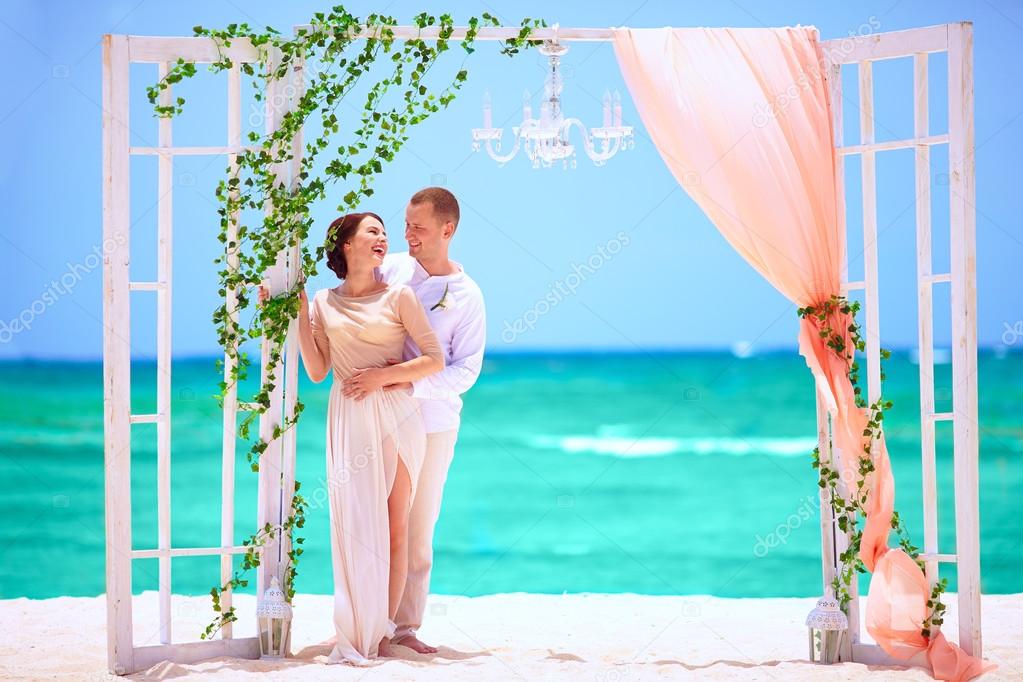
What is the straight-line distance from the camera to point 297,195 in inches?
174

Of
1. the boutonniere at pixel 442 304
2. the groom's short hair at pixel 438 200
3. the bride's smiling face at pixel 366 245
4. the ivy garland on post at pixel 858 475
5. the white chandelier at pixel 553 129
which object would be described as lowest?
the ivy garland on post at pixel 858 475

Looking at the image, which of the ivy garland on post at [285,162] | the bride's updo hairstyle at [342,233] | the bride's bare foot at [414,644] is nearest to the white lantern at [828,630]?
the bride's bare foot at [414,644]

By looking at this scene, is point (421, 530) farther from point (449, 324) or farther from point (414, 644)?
point (449, 324)

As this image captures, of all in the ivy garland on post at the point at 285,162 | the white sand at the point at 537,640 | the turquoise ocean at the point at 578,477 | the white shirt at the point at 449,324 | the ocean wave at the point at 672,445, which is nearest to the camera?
the white sand at the point at 537,640

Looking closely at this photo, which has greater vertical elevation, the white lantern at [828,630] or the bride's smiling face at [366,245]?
the bride's smiling face at [366,245]

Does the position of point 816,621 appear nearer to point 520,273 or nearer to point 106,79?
point 106,79

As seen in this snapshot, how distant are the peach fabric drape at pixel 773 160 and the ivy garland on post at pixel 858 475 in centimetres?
3

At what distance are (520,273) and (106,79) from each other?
17.8 metres

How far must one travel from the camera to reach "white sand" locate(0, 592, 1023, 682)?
14.1 feet

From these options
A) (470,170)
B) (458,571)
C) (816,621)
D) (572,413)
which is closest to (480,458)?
(572,413)

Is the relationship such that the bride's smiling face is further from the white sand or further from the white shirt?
the white sand

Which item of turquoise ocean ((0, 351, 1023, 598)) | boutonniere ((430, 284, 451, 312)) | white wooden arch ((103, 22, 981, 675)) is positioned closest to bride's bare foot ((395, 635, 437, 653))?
white wooden arch ((103, 22, 981, 675))

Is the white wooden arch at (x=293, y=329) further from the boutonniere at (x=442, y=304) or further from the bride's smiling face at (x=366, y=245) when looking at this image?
the boutonniere at (x=442, y=304)

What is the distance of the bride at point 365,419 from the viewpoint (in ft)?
14.5
